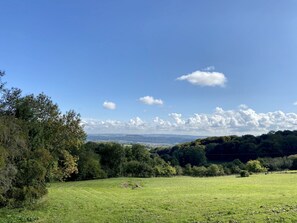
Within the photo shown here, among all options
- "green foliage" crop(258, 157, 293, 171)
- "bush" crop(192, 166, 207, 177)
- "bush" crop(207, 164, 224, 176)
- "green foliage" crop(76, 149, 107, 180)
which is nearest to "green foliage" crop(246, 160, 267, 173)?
"green foliage" crop(258, 157, 293, 171)

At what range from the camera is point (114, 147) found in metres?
107

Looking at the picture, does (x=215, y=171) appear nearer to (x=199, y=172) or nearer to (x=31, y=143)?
(x=199, y=172)

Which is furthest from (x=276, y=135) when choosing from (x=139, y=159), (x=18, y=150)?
(x=18, y=150)

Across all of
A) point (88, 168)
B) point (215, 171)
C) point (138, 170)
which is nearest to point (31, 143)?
point (88, 168)

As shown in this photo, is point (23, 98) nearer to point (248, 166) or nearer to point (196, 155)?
point (248, 166)

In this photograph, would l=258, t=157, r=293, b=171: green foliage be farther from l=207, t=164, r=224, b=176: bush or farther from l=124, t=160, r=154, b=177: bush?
l=124, t=160, r=154, b=177: bush

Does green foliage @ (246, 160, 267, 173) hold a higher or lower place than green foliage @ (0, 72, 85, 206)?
lower

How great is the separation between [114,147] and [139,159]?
12332 millimetres

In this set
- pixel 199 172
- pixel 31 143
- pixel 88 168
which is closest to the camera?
pixel 31 143

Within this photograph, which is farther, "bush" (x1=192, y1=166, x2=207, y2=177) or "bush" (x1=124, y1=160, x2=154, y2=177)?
"bush" (x1=192, y1=166, x2=207, y2=177)

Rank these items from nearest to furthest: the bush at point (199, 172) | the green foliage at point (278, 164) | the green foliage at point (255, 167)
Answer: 1. the bush at point (199, 172)
2. the green foliage at point (255, 167)
3. the green foliage at point (278, 164)

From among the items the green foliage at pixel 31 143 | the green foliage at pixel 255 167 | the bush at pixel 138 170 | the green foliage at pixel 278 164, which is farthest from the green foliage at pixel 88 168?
the green foliage at pixel 278 164

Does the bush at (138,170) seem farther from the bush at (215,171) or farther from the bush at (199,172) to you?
the bush at (215,171)

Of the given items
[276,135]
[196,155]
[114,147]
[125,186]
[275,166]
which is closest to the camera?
[125,186]
